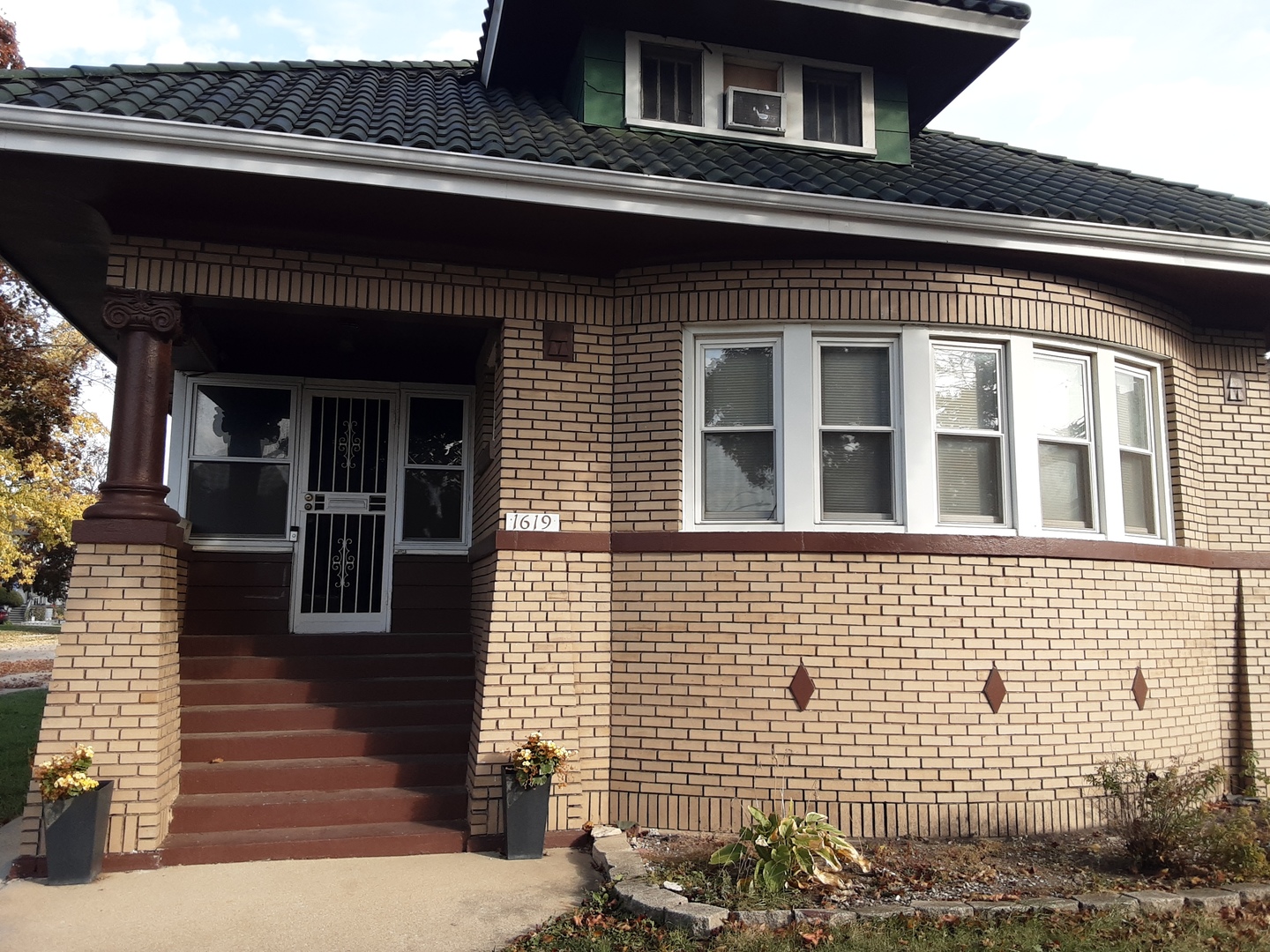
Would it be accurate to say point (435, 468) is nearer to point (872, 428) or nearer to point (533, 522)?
point (533, 522)

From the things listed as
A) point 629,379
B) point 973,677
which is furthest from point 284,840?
point 973,677

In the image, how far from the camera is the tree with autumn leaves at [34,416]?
1669 centimetres

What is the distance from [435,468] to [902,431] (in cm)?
442

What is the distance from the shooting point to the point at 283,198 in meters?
5.81

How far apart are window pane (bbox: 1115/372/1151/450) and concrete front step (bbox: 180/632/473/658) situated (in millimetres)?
5573

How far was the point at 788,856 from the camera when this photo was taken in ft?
16.1

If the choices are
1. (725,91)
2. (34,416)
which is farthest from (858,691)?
A: (34,416)

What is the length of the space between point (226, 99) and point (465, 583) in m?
4.32

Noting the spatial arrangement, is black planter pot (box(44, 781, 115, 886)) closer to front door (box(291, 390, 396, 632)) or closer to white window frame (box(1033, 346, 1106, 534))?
front door (box(291, 390, 396, 632))

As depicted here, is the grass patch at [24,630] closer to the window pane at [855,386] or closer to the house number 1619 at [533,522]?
the house number 1619 at [533,522]

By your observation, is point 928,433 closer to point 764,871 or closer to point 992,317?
point 992,317

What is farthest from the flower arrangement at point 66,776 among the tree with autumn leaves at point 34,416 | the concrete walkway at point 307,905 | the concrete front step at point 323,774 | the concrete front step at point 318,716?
the tree with autumn leaves at point 34,416

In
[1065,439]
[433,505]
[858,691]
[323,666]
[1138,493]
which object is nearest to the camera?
[858,691]

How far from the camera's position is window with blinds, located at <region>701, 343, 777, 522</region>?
6.50 meters
